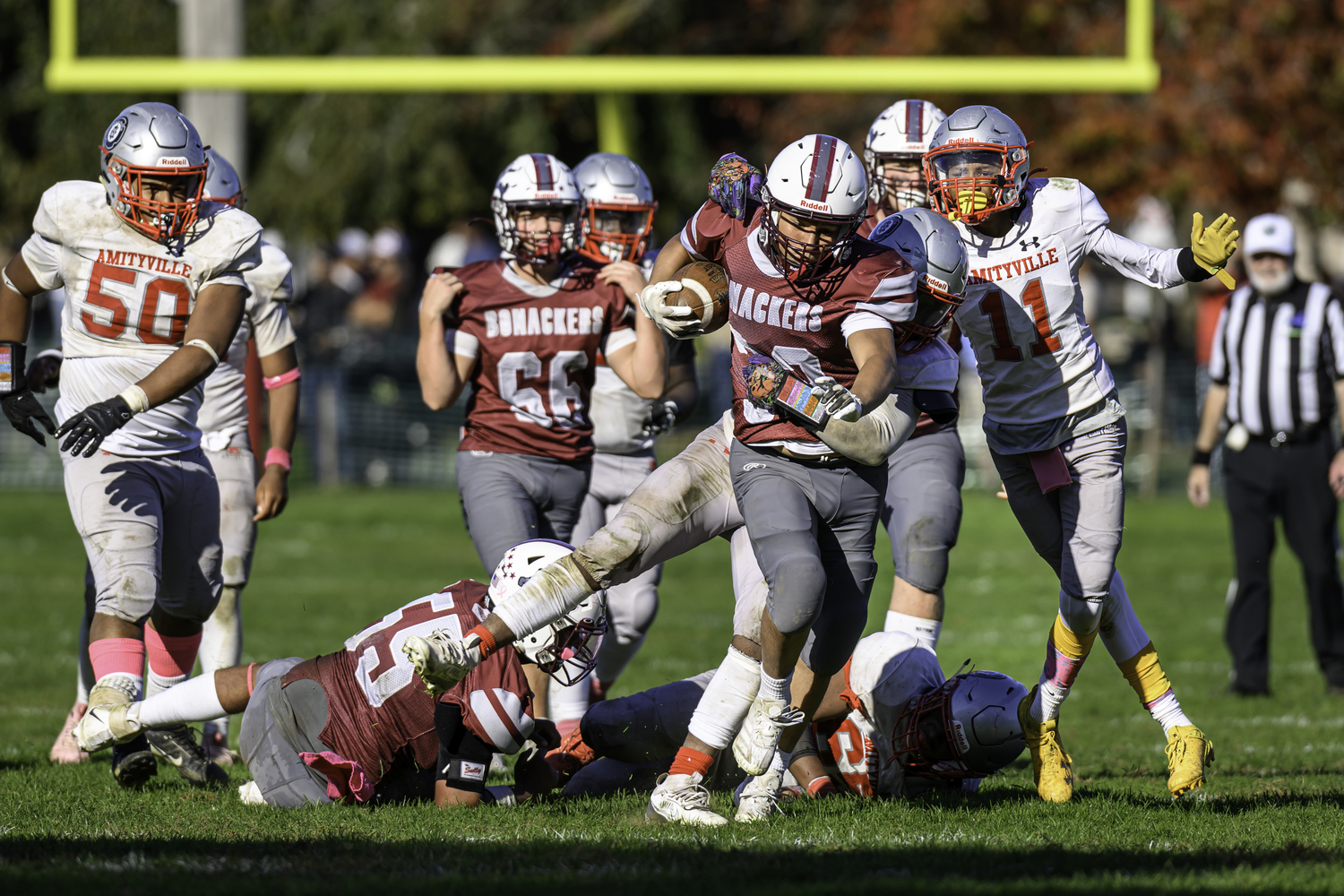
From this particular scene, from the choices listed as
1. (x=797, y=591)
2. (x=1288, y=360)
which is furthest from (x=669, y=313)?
(x=1288, y=360)

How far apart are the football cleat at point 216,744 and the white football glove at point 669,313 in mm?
2547

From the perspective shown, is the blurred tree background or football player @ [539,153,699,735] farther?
the blurred tree background

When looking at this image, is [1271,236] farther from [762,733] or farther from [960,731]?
[762,733]

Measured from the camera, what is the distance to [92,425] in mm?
5008

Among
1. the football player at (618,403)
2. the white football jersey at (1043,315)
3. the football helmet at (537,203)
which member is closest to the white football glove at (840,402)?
the white football jersey at (1043,315)

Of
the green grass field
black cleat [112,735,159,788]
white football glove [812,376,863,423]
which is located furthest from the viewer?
black cleat [112,735,159,788]

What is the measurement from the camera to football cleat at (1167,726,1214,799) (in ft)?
17.0

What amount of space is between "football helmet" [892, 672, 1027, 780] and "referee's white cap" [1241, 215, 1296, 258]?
148 inches

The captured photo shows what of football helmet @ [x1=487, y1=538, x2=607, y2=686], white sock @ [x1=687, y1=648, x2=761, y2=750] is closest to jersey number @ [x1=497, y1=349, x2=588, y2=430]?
football helmet @ [x1=487, y1=538, x2=607, y2=686]

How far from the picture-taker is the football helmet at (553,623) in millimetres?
4914

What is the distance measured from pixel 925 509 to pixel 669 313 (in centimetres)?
155

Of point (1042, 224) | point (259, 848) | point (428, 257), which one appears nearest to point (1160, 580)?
point (1042, 224)

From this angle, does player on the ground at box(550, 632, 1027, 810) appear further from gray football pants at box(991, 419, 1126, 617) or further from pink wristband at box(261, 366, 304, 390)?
pink wristband at box(261, 366, 304, 390)

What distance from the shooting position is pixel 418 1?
19766mm
